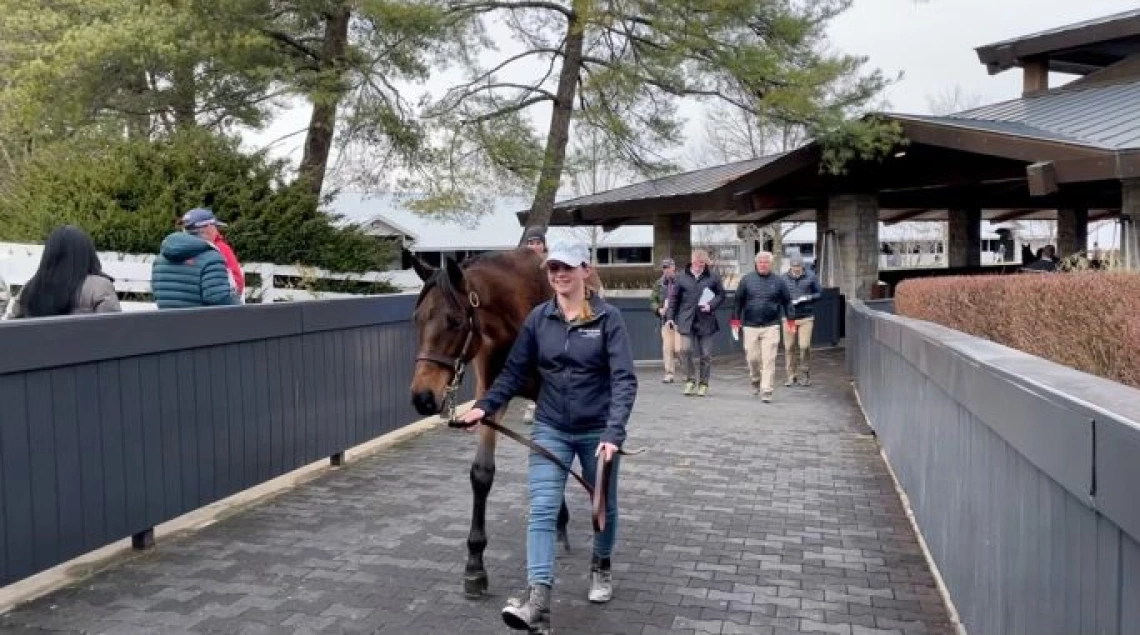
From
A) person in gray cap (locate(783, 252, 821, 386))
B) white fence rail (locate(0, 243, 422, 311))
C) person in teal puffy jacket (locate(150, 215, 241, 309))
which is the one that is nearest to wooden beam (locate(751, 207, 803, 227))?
person in gray cap (locate(783, 252, 821, 386))

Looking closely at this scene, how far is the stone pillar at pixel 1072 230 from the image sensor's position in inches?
1037

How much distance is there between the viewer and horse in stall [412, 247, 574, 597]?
461 cm

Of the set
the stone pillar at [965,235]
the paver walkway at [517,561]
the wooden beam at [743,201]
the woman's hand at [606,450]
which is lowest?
the paver walkway at [517,561]

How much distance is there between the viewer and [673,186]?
23281 millimetres

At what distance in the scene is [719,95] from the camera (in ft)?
57.6

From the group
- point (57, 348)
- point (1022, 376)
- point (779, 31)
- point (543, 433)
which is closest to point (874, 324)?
point (543, 433)

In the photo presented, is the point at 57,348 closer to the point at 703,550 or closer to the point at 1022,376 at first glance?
the point at 703,550

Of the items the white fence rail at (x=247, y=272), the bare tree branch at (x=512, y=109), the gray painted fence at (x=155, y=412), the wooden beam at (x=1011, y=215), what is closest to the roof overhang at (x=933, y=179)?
the bare tree branch at (x=512, y=109)

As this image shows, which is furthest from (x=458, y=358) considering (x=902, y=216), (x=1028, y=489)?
(x=902, y=216)

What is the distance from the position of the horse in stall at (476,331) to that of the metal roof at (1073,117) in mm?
9462

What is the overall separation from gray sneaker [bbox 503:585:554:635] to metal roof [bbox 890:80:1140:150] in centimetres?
1062

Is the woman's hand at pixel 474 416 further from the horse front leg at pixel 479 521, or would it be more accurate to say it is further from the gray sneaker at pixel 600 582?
the gray sneaker at pixel 600 582

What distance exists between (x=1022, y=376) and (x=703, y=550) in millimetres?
3000

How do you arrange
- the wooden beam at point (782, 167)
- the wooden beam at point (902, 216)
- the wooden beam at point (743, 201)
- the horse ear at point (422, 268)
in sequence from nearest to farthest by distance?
the horse ear at point (422, 268), the wooden beam at point (782, 167), the wooden beam at point (743, 201), the wooden beam at point (902, 216)
